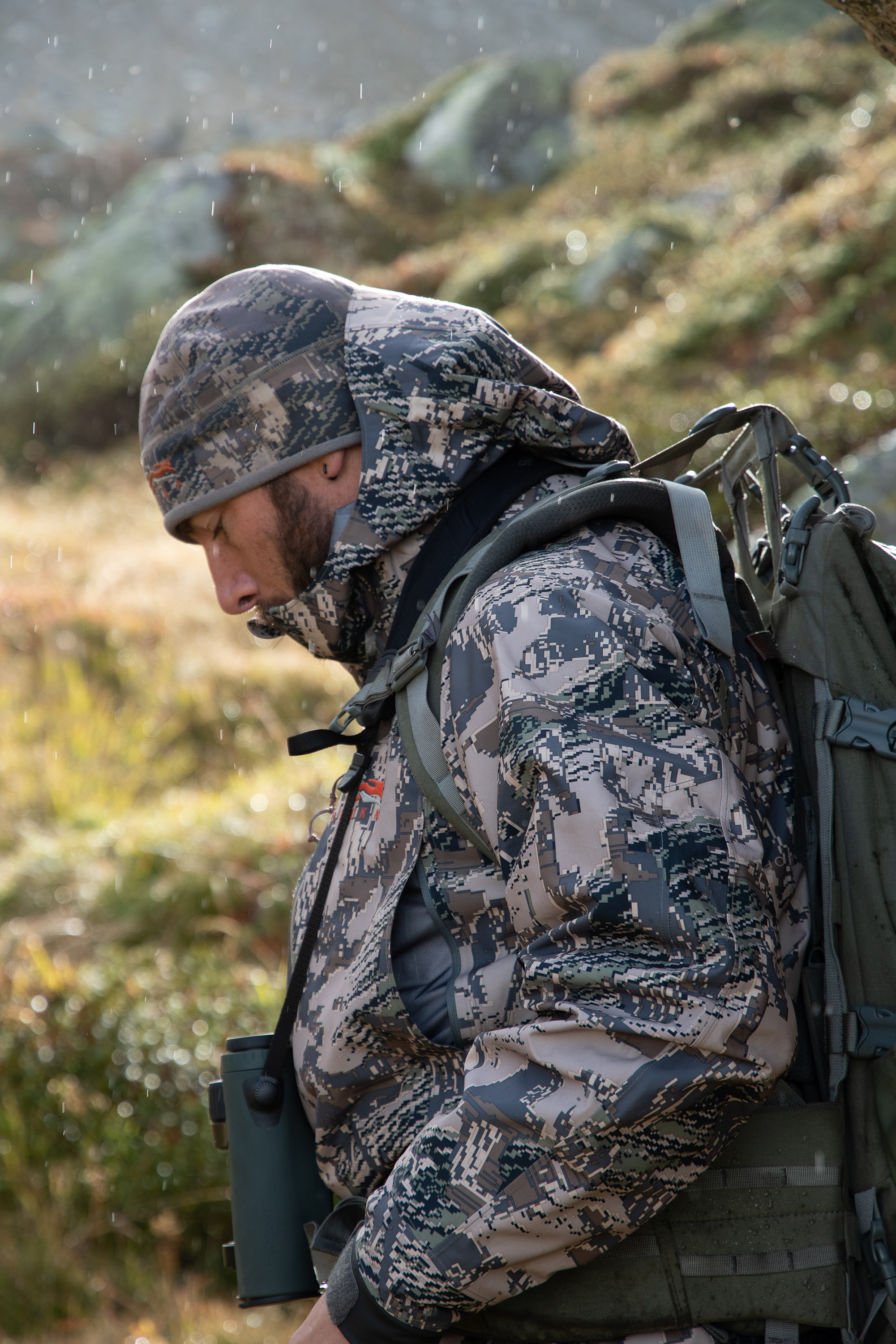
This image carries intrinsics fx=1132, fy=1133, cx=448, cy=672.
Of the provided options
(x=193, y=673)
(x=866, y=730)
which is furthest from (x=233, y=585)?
(x=193, y=673)

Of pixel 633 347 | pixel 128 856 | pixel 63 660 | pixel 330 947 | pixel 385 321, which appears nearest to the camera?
pixel 330 947

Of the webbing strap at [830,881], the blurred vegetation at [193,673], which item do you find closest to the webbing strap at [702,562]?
the webbing strap at [830,881]

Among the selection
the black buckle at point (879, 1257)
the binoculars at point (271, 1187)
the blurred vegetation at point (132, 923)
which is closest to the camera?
the black buckle at point (879, 1257)

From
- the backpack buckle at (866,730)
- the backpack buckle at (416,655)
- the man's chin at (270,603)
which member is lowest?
the backpack buckle at (866,730)

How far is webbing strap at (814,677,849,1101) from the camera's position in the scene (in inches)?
59.7

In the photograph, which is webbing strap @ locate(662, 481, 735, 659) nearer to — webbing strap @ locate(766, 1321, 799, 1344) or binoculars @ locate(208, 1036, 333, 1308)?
webbing strap @ locate(766, 1321, 799, 1344)

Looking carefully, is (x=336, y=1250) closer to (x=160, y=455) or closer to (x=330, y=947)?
(x=330, y=947)

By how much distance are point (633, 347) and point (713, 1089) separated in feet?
33.8

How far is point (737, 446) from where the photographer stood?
6.28 ft

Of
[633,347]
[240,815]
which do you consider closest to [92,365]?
[633,347]

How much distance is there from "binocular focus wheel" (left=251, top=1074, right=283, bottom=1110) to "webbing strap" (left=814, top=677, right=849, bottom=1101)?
2.88ft

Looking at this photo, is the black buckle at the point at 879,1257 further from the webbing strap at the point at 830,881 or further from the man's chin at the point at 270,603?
the man's chin at the point at 270,603

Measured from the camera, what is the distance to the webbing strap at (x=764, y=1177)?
1521 millimetres

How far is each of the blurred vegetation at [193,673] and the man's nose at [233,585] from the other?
2.43 m
